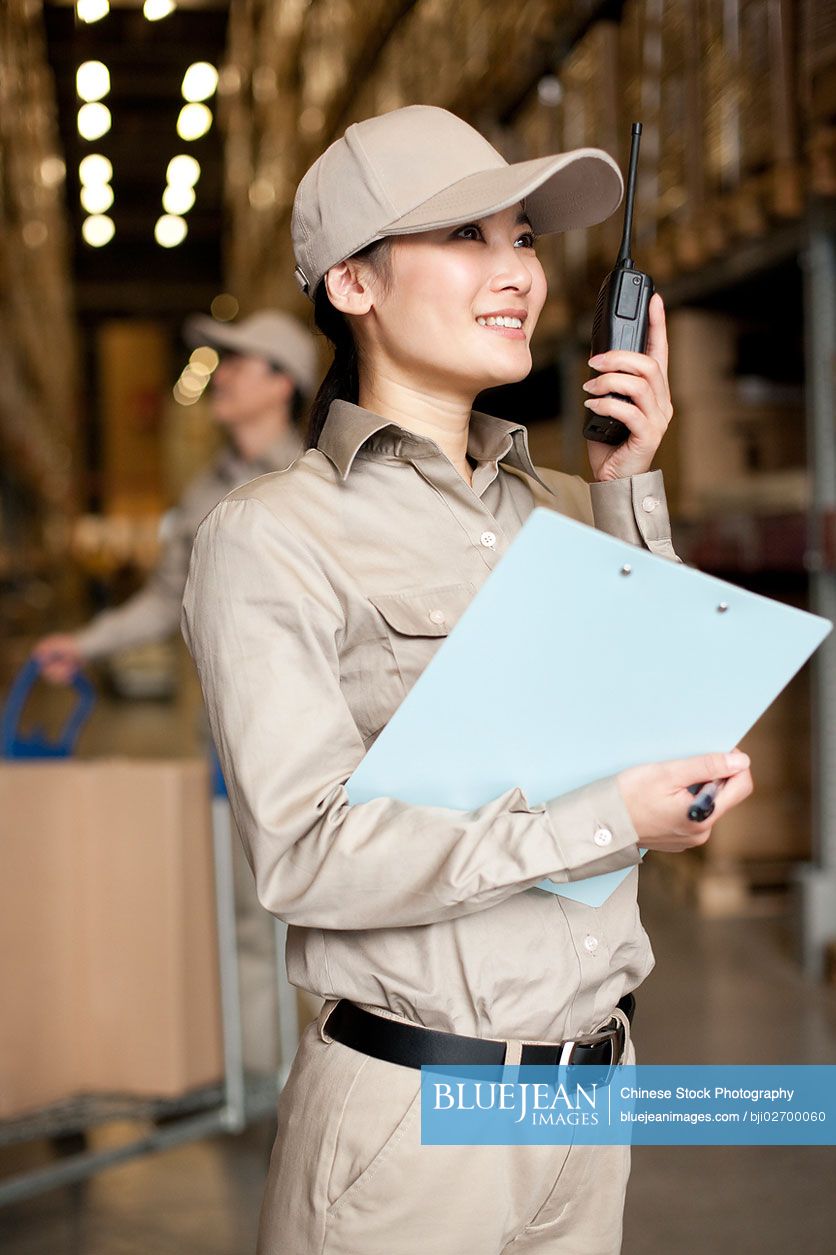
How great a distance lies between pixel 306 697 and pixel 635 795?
0.30 meters

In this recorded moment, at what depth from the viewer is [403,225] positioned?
1.28 m

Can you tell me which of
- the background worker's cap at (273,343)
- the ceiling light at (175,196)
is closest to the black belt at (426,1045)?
the background worker's cap at (273,343)

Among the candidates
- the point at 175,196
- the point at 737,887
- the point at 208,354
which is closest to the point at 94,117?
the point at 737,887

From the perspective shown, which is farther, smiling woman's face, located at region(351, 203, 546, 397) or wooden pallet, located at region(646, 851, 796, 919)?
wooden pallet, located at region(646, 851, 796, 919)

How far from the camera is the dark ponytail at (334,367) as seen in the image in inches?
59.2

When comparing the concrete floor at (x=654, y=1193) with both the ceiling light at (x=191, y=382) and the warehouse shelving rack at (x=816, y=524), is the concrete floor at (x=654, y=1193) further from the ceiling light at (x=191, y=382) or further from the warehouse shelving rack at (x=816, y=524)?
the ceiling light at (x=191, y=382)

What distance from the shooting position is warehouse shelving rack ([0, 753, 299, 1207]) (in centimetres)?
280

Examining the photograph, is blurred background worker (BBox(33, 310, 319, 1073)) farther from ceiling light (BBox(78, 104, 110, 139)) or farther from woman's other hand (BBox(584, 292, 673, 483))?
woman's other hand (BBox(584, 292, 673, 483))

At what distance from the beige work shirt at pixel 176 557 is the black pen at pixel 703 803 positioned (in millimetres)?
2494

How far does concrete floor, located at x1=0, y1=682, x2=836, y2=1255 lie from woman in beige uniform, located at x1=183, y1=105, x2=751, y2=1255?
1551 mm

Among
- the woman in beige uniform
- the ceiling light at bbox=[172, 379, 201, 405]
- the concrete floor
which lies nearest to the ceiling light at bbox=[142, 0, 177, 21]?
the woman in beige uniform

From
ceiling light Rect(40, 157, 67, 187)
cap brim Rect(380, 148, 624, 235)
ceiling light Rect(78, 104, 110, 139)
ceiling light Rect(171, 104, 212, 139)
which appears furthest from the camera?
ceiling light Rect(40, 157, 67, 187)

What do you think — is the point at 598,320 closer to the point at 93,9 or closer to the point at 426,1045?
the point at 426,1045

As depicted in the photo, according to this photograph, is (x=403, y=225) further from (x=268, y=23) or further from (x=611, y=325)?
(x=268, y=23)
